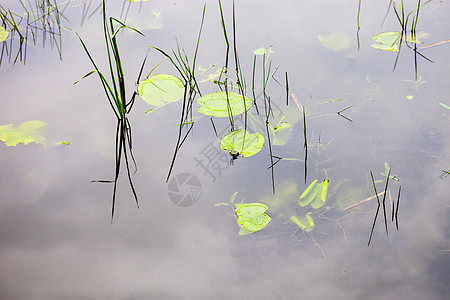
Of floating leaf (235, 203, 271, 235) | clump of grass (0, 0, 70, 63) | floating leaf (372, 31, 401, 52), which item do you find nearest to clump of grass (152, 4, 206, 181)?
floating leaf (235, 203, 271, 235)

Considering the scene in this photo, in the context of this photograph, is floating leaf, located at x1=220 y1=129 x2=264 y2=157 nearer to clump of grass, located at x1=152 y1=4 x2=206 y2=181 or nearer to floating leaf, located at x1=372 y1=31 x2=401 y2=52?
clump of grass, located at x1=152 y1=4 x2=206 y2=181

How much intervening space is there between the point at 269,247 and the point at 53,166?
0.69 meters

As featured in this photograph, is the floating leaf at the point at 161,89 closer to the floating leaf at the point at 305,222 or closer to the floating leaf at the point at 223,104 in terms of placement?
the floating leaf at the point at 223,104

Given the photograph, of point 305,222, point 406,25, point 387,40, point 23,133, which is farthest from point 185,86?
point 406,25

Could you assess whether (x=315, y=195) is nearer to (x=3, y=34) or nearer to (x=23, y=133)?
(x=23, y=133)

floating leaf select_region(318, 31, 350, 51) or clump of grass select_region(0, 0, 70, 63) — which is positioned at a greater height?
clump of grass select_region(0, 0, 70, 63)

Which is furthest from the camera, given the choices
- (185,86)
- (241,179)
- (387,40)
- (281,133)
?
(387,40)

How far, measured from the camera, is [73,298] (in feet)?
3.00

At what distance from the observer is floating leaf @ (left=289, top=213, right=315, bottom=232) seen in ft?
3.26

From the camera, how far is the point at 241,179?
3.65 feet

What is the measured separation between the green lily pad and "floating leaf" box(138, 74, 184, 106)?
22.1 inches

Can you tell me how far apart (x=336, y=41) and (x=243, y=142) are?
626 mm

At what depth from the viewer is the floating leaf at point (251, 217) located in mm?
1002

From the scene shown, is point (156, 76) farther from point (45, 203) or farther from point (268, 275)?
point (268, 275)
